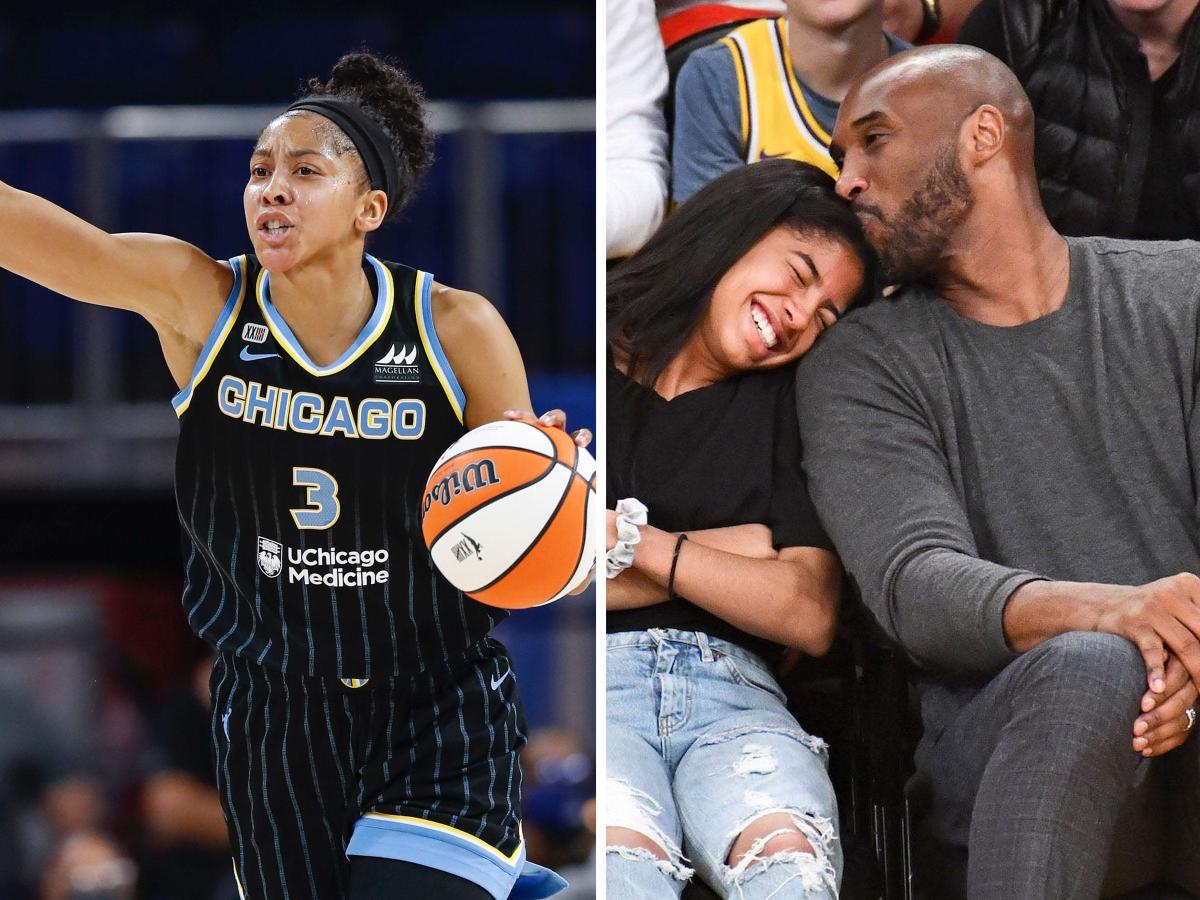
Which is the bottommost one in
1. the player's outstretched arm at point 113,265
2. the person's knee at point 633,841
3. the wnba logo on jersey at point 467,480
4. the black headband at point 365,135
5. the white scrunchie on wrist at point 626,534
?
the person's knee at point 633,841

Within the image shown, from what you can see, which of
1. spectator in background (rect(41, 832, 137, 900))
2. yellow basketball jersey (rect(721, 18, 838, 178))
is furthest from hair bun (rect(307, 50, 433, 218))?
spectator in background (rect(41, 832, 137, 900))

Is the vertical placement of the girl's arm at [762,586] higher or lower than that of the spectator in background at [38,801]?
higher

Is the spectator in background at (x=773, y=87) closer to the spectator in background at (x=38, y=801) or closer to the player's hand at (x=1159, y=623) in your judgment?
the player's hand at (x=1159, y=623)

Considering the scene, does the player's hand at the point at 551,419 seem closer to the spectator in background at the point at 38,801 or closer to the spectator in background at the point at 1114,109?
the spectator in background at the point at 1114,109

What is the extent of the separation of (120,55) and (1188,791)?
2.77 metres

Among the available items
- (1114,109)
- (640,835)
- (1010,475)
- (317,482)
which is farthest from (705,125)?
(640,835)

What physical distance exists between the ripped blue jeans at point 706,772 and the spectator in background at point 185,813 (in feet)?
3.78

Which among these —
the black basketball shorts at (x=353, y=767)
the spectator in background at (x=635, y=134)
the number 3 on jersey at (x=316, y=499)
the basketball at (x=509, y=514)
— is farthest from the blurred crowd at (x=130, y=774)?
the spectator in background at (x=635, y=134)

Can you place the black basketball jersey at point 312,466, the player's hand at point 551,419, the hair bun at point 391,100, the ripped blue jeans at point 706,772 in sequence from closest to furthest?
1. the ripped blue jeans at point 706,772
2. the player's hand at point 551,419
3. the black basketball jersey at point 312,466
4. the hair bun at point 391,100

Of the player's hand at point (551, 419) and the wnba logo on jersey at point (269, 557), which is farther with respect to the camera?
the wnba logo on jersey at point (269, 557)

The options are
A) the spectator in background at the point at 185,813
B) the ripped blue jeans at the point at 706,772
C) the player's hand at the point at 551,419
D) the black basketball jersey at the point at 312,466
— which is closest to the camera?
the ripped blue jeans at the point at 706,772

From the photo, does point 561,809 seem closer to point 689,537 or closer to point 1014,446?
A: point 689,537

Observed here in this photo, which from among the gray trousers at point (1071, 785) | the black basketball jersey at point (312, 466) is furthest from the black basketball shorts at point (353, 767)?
the gray trousers at point (1071, 785)

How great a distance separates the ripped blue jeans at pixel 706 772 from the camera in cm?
206
